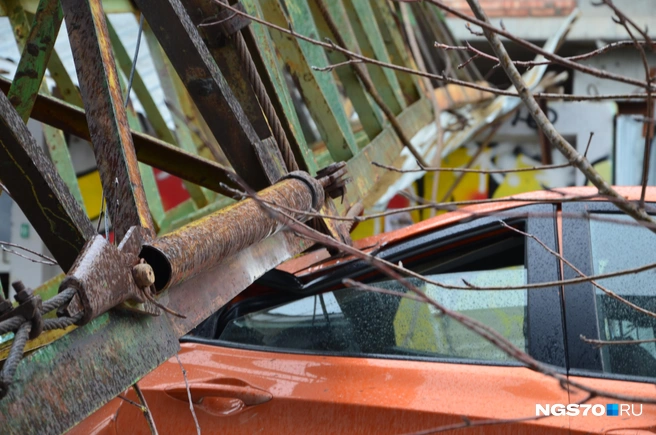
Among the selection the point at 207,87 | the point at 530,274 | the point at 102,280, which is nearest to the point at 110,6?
the point at 207,87

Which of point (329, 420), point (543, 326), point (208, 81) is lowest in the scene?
point (329, 420)

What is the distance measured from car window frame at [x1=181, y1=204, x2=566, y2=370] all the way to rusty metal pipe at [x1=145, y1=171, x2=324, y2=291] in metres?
0.40

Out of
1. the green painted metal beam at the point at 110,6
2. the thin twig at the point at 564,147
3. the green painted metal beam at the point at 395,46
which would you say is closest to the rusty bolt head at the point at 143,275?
the thin twig at the point at 564,147

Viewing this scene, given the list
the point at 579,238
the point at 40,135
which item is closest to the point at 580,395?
the point at 579,238

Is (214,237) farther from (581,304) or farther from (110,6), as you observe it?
(110,6)

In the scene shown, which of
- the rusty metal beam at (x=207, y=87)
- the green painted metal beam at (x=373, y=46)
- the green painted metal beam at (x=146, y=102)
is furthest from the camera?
the green painted metal beam at (x=146, y=102)

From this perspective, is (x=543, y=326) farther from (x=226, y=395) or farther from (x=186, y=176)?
(x=186, y=176)

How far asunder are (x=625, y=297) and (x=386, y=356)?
690 millimetres

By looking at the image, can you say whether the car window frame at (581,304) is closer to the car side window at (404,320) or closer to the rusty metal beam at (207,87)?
the car side window at (404,320)

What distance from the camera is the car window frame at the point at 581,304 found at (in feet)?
6.20

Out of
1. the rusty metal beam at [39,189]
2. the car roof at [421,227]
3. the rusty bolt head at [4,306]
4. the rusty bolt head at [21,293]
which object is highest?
the rusty metal beam at [39,189]

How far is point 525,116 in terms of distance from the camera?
7.98m

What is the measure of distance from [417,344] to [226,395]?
0.58 metres

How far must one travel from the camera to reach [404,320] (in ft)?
7.32
